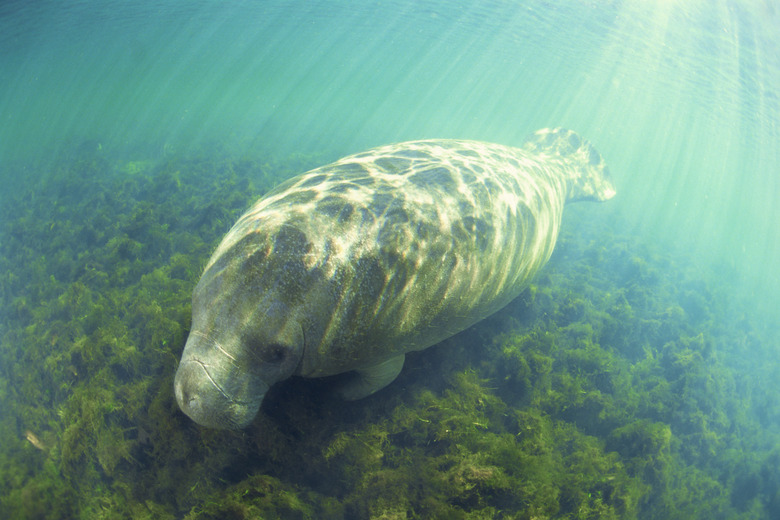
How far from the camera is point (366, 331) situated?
269 cm

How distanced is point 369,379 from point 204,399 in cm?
160

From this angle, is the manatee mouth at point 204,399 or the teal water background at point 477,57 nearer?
the manatee mouth at point 204,399

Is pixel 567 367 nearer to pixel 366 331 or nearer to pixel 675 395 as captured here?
pixel 675 395

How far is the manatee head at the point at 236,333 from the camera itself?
2260 mm

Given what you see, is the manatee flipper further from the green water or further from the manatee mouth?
the manatee mouth

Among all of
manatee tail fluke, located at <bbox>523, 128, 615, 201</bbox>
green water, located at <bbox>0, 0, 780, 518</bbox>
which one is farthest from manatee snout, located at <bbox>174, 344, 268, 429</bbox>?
manatee tail fluke, located at <bbox>523, 128, 615, 201</bbox>

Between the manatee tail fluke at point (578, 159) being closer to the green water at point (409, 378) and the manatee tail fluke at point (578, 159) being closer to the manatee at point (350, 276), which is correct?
the green water at point (409, 378)

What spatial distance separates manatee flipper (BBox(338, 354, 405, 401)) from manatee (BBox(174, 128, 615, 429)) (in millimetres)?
15

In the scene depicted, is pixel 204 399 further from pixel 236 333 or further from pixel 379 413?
pixel 379 413

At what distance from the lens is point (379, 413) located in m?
3.78

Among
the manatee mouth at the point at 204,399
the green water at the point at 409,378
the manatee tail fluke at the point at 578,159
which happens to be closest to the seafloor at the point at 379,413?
the green water at the point at 409,378

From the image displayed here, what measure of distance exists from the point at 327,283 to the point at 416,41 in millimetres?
42646

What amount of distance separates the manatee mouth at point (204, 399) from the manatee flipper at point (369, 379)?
127 cm

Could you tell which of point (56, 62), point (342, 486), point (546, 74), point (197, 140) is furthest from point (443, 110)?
point (342, 486)
